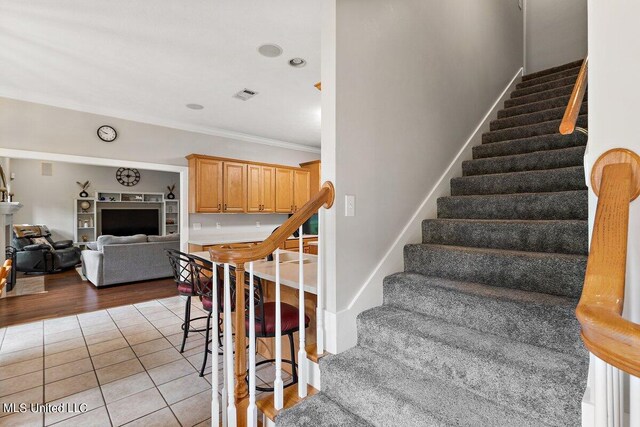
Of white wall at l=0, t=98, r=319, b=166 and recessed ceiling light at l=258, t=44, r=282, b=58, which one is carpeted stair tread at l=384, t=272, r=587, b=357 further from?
white wall at l=0, t=98, r=319, b=166

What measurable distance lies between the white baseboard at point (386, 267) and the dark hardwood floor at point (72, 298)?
3908 mm

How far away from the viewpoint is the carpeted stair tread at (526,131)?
8.83 ft

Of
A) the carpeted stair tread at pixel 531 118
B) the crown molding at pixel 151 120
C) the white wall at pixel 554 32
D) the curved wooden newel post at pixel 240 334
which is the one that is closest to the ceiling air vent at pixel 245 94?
the crown molding at pixel 151 120

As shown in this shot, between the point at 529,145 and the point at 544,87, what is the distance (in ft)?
5.49

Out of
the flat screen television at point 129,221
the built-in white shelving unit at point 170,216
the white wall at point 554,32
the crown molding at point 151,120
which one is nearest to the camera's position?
the crown molding at point 151,120

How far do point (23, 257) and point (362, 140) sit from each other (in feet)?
25.0

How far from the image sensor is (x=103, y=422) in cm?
196

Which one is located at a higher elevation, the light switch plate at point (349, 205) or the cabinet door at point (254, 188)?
the cabinet door at point (254, 188)

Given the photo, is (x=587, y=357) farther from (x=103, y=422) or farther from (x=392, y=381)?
(x=103, y=422)

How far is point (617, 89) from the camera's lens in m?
0.95

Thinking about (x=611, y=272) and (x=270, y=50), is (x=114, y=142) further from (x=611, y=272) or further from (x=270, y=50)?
(x=611, y=272)

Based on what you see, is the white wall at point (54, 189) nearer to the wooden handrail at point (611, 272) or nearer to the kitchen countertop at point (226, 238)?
the kitchen countertop at point (226, 238)

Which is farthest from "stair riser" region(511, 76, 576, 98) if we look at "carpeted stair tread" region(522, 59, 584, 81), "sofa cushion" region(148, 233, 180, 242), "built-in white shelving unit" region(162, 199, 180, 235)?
"built-in white shelving unit" region(162, 199, 180, 235)

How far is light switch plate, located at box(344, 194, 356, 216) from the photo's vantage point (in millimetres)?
1806
